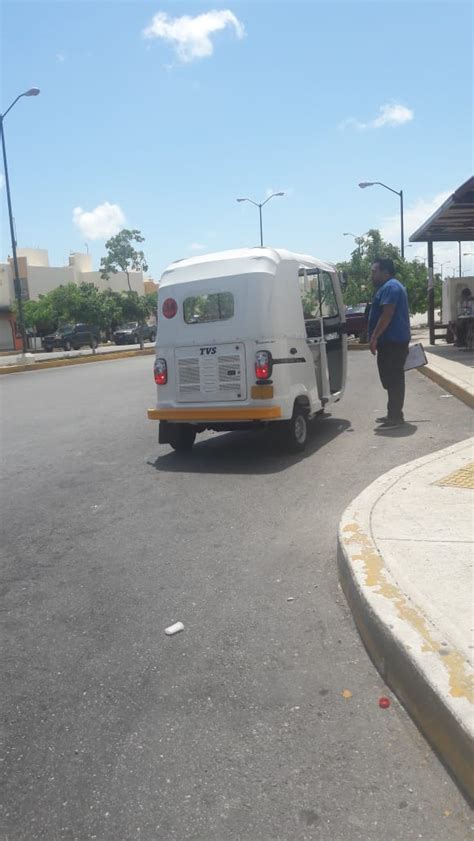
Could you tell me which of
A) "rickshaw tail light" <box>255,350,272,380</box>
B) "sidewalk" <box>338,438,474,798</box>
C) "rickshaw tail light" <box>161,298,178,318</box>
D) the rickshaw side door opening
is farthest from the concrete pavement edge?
"sidewalk" <box>338,438,474,798</box>

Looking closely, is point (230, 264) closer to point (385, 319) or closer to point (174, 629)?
point (385, 319)

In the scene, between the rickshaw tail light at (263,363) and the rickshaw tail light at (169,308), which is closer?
the rickshaw tail light at (263,363)

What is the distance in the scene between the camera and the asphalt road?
7.64ft

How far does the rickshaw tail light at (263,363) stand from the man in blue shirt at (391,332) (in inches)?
72.9

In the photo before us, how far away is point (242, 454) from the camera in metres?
8.10

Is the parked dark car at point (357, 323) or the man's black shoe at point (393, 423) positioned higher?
the parked dark car at point (357, 323)

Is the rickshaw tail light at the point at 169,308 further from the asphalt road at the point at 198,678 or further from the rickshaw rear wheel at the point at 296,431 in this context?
the asphalt road at the point at 198,678

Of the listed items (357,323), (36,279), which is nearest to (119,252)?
(36,279)

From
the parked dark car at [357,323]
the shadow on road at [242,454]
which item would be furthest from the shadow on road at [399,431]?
the parked dark car at [357,323]

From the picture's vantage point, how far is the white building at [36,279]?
A: 185 feet

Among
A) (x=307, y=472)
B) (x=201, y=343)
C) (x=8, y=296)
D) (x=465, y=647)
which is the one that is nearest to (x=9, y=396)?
(x=201, y=343)

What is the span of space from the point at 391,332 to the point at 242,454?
7.85 feet

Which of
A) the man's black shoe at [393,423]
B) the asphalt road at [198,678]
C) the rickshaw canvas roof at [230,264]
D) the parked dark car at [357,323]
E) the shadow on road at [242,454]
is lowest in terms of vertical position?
the asphalt road at [198,678]

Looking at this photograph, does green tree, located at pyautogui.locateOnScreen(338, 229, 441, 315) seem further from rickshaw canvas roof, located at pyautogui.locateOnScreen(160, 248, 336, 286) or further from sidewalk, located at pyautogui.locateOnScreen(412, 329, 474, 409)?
rickshaw canvas roof, located at pyautogui.locateOnScreen(160, 248, 336, 286)
